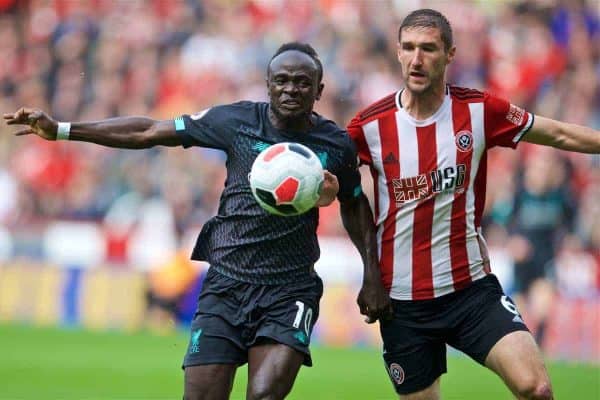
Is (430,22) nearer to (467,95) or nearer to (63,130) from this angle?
(467,95)

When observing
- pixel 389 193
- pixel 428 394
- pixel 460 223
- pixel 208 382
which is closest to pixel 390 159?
pixel 389 193

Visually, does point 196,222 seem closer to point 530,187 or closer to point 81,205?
point 81,205

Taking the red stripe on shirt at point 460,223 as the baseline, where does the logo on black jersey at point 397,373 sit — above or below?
below

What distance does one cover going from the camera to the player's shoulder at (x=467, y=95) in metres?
7.24

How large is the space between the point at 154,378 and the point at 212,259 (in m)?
5.08

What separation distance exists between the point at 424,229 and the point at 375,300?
1.68 ft

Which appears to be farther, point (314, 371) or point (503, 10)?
point (503, 10)

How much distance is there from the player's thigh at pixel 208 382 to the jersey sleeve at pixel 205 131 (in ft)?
4.20

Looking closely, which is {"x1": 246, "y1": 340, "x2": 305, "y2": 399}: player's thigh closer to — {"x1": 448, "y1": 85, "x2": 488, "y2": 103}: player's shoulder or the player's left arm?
{"x1": 448, "y1": 85, "x2": 488, "y2": 103}: player's shoulder

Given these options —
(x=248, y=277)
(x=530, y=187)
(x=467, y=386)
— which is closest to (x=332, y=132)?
(x=248, y=277)

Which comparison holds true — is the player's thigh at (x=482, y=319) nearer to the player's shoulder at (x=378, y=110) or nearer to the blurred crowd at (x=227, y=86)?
the player's shoulder at (x=378, y=110)

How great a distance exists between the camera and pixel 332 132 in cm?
711

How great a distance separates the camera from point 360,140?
734 centimetres

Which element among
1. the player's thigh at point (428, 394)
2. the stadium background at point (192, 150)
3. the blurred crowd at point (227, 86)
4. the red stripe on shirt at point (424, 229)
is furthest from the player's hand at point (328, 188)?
the blurred crowd at point (227, 86)
